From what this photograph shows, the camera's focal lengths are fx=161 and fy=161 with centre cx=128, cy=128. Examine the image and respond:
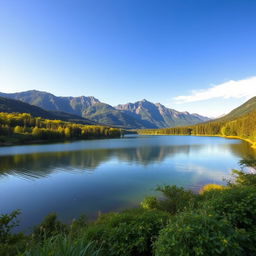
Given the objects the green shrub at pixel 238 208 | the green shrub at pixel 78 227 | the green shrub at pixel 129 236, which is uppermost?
the green shrub at pixel 238 208

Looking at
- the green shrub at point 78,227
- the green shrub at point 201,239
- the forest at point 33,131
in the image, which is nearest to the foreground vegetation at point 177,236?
the green shrub at point 201,239

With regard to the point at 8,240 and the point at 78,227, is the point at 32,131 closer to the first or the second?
the point at 78,227

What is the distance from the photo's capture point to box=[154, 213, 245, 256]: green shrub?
12.2 ft

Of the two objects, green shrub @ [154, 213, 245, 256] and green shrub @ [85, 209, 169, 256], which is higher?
green shrub @ [154, 213, 245, 256]

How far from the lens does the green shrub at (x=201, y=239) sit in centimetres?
373

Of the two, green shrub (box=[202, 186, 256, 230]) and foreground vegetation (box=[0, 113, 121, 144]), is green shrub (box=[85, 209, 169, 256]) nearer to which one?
green shrub (box=[202, 186, 256, 230])

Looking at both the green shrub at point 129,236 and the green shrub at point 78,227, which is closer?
the green shrub at point 129,236

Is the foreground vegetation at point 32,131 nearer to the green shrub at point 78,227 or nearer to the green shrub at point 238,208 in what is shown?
the green shrub at point 78,227

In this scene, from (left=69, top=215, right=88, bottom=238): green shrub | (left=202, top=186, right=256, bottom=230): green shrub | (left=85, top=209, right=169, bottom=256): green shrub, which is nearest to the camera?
(left=85, top=209, right=169, bottom=256): green shrub

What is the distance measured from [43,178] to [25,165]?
15.4 m

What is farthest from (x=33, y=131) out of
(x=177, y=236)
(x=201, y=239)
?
(x=201, y=239)

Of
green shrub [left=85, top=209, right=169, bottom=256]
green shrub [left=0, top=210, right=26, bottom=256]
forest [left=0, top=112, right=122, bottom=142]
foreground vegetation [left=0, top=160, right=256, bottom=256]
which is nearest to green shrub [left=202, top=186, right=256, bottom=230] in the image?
foreground vegetation [left=0, top=160, right=256, bottom=256]

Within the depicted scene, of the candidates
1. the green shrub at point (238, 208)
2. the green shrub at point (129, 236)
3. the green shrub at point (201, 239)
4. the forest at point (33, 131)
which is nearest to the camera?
the green shrub at point (201, 239)

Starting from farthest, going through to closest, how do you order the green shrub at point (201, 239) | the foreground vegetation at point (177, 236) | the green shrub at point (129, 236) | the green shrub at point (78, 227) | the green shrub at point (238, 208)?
the green shrub at point (78, 227) → the green shrub at point (238, 208) → the green shrub at point (129, 236) → the foreground vegetation at point (177, 236) → the green shrub at point (201, 239)
